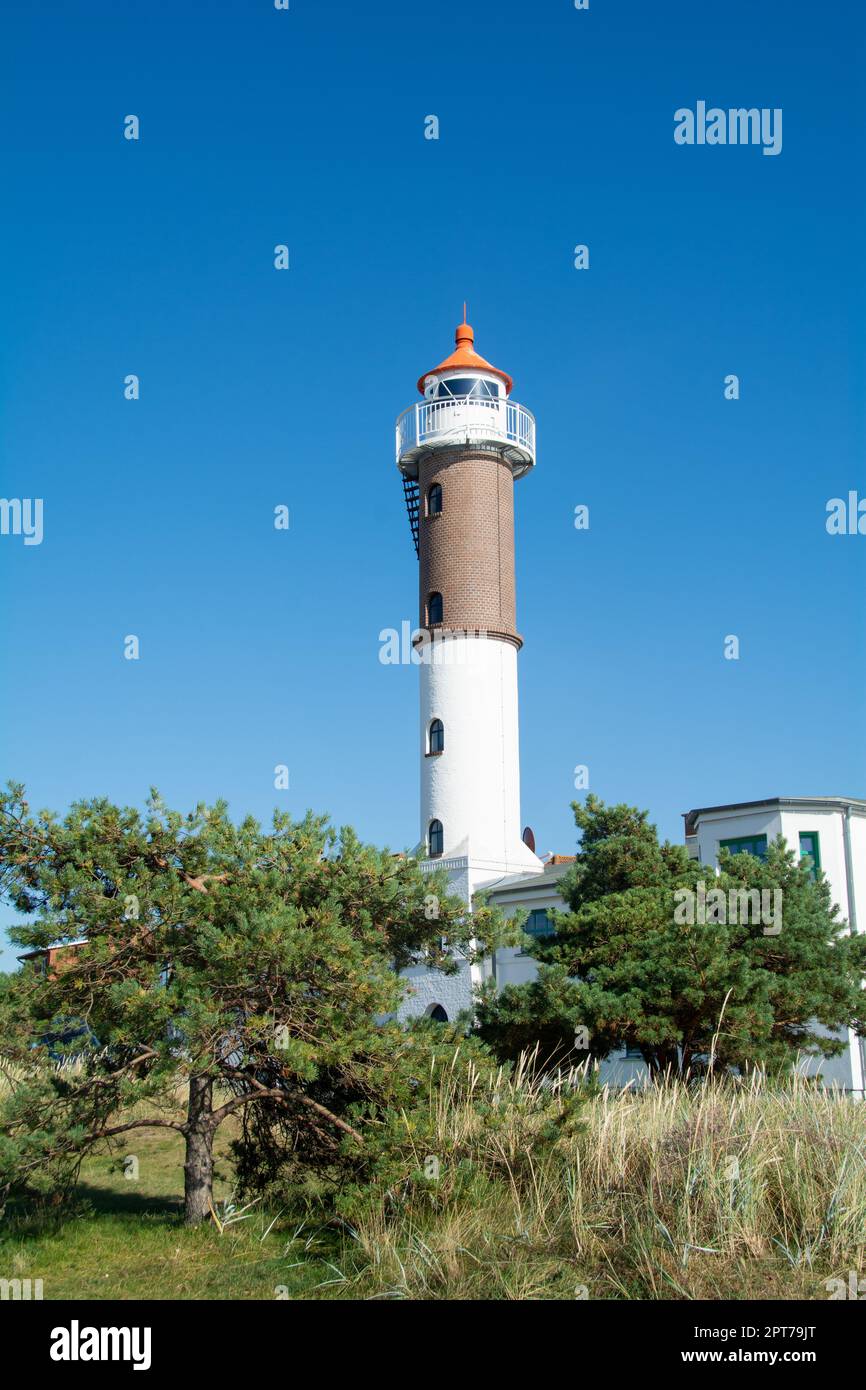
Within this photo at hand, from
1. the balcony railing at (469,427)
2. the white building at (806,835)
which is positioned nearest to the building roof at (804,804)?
the white building at (806,835)

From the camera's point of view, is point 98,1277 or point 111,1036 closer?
point 98,1277

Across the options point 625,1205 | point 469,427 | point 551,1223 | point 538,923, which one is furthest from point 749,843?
point 625,1205

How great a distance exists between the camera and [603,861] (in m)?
19.7

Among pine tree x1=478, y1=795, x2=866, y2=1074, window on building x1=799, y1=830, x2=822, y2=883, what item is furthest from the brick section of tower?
pine tree x1=478, y1=795, x2=866, y2=1074

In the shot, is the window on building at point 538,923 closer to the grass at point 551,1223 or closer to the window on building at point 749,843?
the window on building at point 749,843

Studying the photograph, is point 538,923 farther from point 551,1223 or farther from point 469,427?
point 551,1223

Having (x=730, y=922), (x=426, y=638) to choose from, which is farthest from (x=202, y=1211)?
(x=426, y=638)

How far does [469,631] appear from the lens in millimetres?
35281

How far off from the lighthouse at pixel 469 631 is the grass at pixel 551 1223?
74.6ft

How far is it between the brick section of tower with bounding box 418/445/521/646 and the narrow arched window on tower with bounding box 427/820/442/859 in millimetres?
6122

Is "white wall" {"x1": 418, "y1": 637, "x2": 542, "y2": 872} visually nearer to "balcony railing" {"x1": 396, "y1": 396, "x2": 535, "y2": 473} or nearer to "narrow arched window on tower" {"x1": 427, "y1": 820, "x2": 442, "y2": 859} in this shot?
"narrow arched window on tower" {"x1": 427, "y1": 820, "x2": 442, "y2": 859}

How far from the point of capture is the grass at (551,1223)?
814 cm
